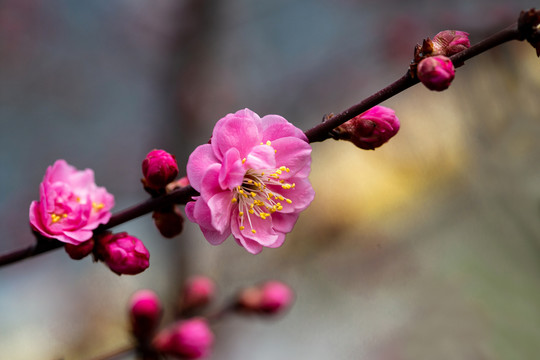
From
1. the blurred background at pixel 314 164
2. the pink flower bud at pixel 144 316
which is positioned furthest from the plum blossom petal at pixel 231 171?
the blurred background at pixel 314 164

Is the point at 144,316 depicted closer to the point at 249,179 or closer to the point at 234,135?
the point at 249,179

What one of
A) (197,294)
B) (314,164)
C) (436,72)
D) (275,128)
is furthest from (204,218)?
(314,164)

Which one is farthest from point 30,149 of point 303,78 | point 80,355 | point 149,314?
point 149,314

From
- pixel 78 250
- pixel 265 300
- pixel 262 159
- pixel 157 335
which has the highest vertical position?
pixel 262 159

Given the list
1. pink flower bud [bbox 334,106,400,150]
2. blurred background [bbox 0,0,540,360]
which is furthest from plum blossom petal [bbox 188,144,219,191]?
blurred background [bbox 0,0,540,360]

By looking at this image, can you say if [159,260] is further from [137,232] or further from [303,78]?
[303,78]

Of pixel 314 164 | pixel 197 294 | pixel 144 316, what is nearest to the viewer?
pixel 144 316
